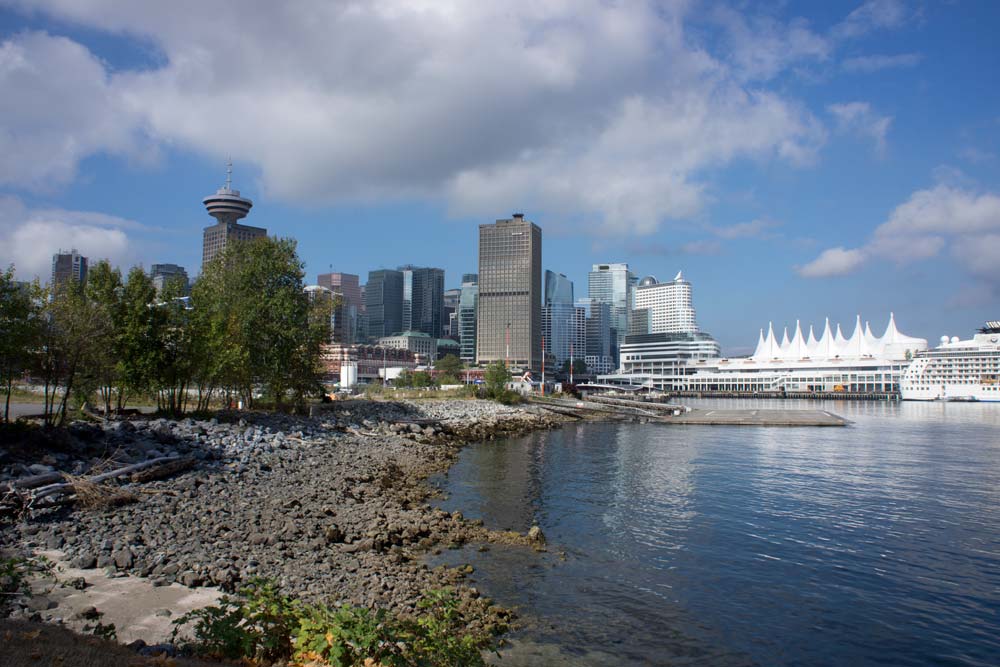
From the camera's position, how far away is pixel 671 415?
8538cm

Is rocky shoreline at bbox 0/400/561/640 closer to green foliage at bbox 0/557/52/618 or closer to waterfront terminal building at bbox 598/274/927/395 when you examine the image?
green foliage at bbox 0/557/52/618

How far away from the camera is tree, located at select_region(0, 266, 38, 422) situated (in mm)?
21531

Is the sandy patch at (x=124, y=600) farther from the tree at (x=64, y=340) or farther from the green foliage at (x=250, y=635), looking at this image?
the tree at (x=64, y=340)

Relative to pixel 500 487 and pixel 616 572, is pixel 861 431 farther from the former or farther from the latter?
pixel 616 572

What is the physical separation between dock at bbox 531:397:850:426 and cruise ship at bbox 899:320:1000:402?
71.7 metres

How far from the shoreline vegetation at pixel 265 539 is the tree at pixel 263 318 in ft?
32.2

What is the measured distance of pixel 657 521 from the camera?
22625mm

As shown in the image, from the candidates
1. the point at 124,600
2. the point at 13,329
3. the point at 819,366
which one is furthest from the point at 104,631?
the point at 819,366

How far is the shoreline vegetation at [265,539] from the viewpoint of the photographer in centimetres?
880

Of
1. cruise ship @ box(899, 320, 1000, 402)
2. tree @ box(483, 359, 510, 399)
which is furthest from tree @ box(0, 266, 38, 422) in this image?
cruise ship @ box(899, 320, 1000, 402)

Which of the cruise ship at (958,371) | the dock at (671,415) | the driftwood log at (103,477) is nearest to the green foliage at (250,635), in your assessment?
the driftwood log at (103,477)

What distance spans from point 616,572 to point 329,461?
16.4m

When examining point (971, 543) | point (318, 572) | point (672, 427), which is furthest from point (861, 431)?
point (318, 572)

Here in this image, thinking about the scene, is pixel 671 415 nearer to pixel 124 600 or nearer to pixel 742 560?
pixel 742 560
